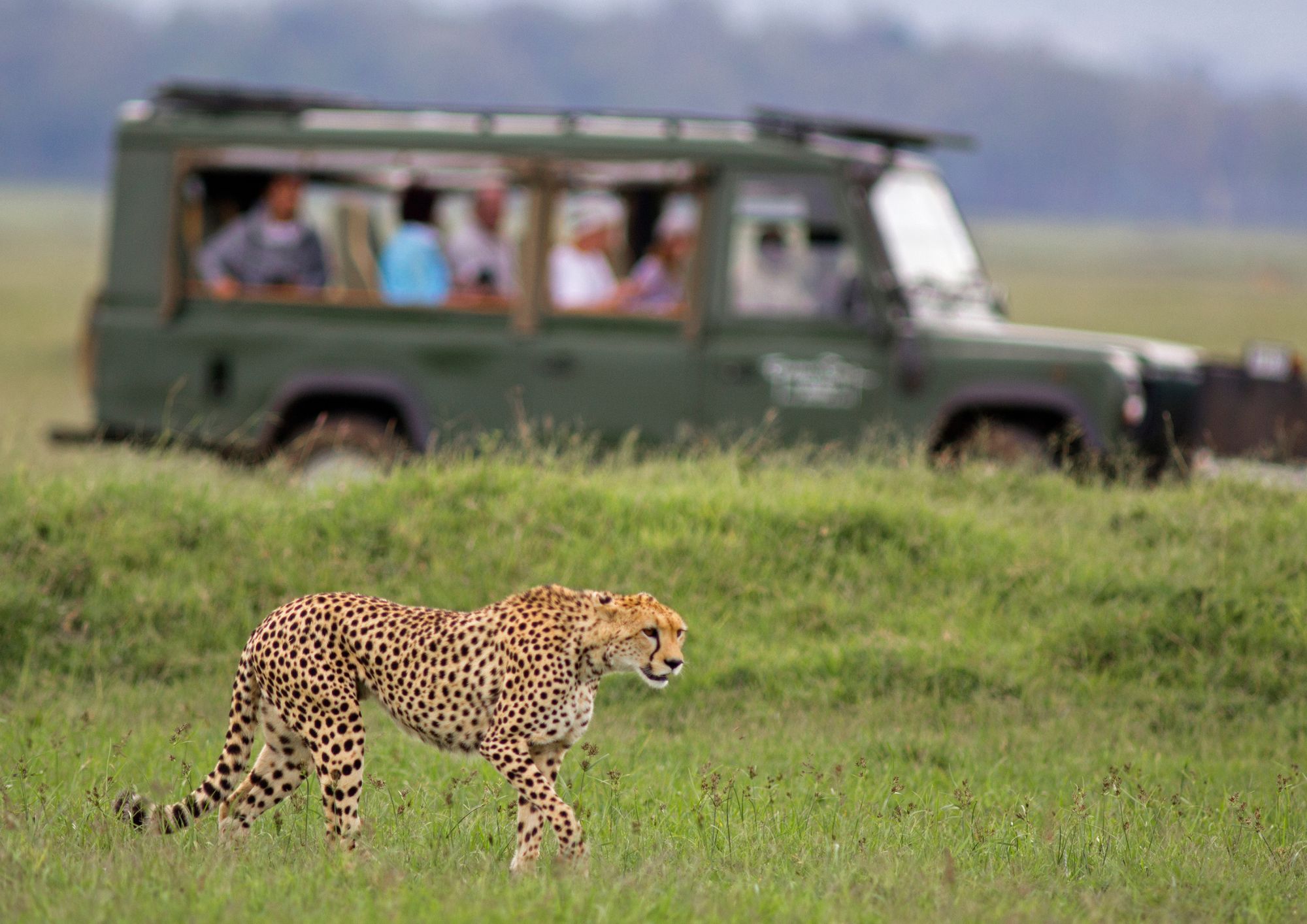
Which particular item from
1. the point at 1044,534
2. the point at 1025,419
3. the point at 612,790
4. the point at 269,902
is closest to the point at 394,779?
the point at 612,790

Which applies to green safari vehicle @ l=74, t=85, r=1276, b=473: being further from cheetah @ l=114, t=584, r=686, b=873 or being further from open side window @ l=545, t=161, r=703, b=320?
cheetah @ l=114, t=584, r=686, b=873

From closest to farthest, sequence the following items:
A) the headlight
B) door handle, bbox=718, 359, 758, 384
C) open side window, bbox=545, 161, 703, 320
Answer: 1. the headlight
2. door handle, bbox=718, 359, 758, 384
3. open side window, bbox=545, 161, 703, 320

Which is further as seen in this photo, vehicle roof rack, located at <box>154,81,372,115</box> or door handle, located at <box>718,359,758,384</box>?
vehicle roof rack, located at <box>154,81,372,115</box>

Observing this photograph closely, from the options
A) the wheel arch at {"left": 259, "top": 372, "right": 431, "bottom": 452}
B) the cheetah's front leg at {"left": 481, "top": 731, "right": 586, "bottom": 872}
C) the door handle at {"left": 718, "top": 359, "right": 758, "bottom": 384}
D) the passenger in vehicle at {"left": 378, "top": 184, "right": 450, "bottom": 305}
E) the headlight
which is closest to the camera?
the cheetah's front leg at {"left": 481, "top": 731, "right": 586, "bottom": 872}

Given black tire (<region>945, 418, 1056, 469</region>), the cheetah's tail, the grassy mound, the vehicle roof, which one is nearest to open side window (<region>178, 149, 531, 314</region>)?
the vehicle roof

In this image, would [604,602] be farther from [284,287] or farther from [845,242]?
[284,287]

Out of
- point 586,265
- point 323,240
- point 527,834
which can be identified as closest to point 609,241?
point 586,265

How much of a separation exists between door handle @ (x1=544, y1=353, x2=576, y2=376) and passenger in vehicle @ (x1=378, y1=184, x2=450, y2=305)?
84cm

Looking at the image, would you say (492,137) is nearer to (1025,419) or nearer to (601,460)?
(601,460)

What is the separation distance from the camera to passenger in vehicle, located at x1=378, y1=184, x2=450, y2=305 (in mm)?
10711

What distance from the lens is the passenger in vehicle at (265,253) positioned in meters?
10.8

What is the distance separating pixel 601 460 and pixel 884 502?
7.87 ft

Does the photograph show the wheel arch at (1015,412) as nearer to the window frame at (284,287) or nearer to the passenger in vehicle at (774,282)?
the passenger in vehicle at (774,282)

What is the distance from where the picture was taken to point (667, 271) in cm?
1072
